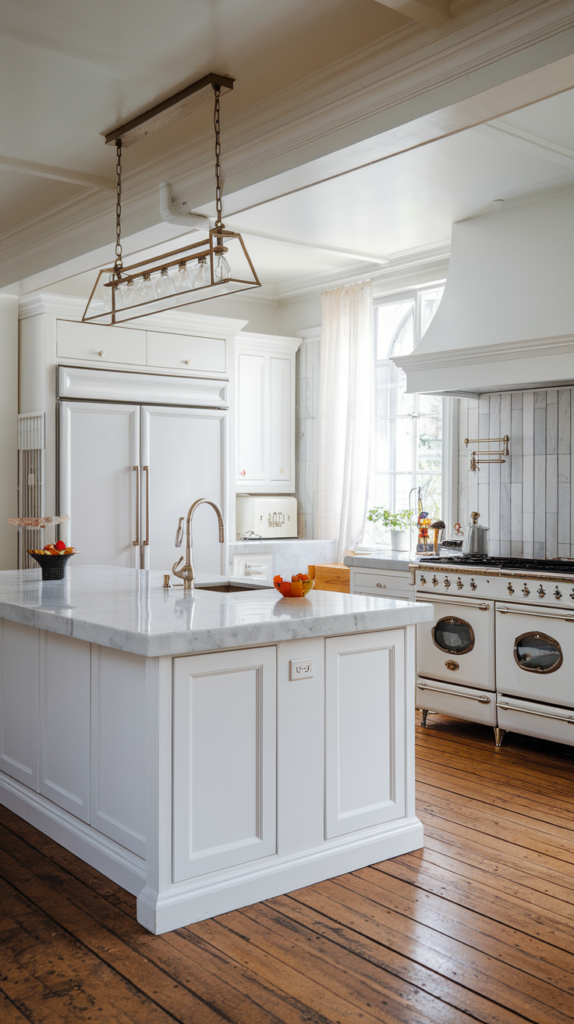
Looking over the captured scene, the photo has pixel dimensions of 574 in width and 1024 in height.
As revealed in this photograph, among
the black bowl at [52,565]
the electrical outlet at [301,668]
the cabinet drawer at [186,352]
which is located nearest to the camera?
the electrical outlet at [301,668]

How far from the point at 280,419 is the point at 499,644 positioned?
3523 millimetres

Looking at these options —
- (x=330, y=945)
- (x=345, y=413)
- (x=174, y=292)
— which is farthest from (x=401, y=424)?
(x=330, y=945)

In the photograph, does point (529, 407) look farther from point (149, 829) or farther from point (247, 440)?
point (149, 829)

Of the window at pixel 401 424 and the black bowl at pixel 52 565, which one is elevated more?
the window at pixel 401 424

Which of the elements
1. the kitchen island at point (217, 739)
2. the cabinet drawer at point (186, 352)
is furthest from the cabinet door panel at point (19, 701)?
the cabinet drawer at point (186, 352)

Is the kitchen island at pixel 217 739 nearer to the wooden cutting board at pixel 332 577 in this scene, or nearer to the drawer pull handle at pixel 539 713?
the drawer pull handle at pixel 539 713

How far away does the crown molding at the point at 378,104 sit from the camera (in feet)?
8.35

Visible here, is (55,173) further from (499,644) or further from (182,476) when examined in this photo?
(499,644)

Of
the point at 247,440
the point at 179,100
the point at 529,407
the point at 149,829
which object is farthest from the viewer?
the point at 247,440

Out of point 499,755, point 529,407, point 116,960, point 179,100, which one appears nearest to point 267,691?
point 116,960

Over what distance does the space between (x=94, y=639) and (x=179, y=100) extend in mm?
2172

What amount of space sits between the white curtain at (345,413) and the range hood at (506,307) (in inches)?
57.3

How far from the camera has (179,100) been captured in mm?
3406

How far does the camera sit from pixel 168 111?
348 cm
